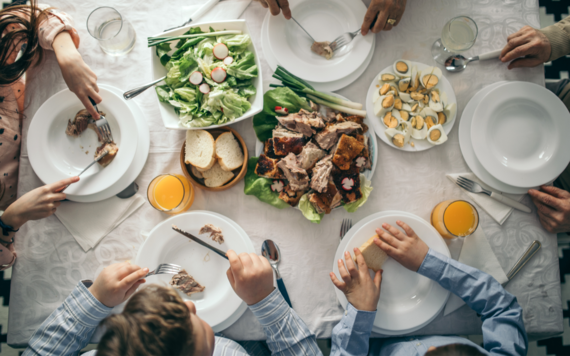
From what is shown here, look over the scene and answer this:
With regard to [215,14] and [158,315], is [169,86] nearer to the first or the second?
[215,14]

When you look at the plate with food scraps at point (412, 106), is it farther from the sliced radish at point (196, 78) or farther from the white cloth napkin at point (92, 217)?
the white cloth napkin at point (92, 217)

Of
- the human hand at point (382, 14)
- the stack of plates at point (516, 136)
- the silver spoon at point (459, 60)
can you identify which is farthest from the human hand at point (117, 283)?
the silver spoon at point (459, 60)

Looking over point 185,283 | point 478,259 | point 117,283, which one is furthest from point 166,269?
point 478,259

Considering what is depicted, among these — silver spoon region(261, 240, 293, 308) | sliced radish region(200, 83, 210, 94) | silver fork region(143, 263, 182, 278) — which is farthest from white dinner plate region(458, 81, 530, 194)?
silver fork region(143, 263, 182, 278)

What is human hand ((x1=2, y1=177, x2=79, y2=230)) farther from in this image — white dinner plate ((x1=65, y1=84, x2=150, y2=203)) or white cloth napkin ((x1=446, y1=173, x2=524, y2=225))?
white cloth napkin ((x1=446, y1=173, x2=524, y2=225))

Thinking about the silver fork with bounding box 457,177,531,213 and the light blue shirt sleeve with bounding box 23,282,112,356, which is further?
the silver fork with bounding box 457,177,531,213

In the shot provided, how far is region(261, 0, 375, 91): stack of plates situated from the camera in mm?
1627

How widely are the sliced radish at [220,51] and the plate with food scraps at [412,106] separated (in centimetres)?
82

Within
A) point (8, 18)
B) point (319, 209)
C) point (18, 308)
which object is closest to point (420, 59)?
point (319, 209)

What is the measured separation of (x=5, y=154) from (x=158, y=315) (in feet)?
4.73

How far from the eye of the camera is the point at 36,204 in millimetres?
1527

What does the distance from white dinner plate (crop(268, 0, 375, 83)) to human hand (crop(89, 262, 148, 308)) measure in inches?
53.8

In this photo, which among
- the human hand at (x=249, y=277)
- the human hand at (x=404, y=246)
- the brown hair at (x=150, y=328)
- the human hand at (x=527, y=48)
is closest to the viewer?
the brown hair at (x=150, y=328)

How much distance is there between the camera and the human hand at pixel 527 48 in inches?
63.2
